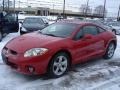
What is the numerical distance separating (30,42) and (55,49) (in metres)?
0.70

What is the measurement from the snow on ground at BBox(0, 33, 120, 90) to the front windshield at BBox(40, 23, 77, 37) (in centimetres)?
109

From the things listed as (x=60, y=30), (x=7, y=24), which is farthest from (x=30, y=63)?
(x=7, y=24)

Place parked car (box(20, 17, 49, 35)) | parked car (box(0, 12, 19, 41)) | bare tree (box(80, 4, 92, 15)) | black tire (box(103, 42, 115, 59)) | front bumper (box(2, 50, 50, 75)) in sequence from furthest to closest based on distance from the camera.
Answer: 1. bare tree (box(80, 4, 92, 15))
2. parked car (box(20, 17, 49, 35))
3. parked car (box(0, 12, 19, 41))
4. black tire (box(103, 42, 115, 59))
5. front bumper (box(2, 50, 50, 75))

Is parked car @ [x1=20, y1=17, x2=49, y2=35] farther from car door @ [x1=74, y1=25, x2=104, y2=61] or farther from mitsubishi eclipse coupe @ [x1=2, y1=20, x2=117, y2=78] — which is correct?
car door @ [x1=74, y1=25, x2=104, y2=61]

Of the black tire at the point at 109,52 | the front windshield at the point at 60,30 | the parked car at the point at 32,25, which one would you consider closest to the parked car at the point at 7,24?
the parked car at the point at 32,25

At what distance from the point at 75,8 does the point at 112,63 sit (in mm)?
65162

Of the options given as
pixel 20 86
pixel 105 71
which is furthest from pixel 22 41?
A: pixel 105 71

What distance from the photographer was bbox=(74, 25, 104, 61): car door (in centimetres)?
684

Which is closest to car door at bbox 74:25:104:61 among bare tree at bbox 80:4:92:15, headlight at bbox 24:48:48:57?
headlight at bbox 24:48:48:57

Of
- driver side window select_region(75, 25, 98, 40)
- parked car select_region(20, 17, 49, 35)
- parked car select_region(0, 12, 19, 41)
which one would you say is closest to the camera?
driver side window select_region(75, 25, 98, 40)

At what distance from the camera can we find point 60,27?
290 inches

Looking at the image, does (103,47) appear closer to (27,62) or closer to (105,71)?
(105,71)

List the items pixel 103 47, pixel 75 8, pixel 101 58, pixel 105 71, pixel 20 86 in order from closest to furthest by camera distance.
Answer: pixel 20 86 < pixel 105 71 < pixel 103 47 < pixel 101 58 < pixel 75 8

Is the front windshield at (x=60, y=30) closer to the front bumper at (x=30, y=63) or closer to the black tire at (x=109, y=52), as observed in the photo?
the front bumper at (x=30, y=63)
